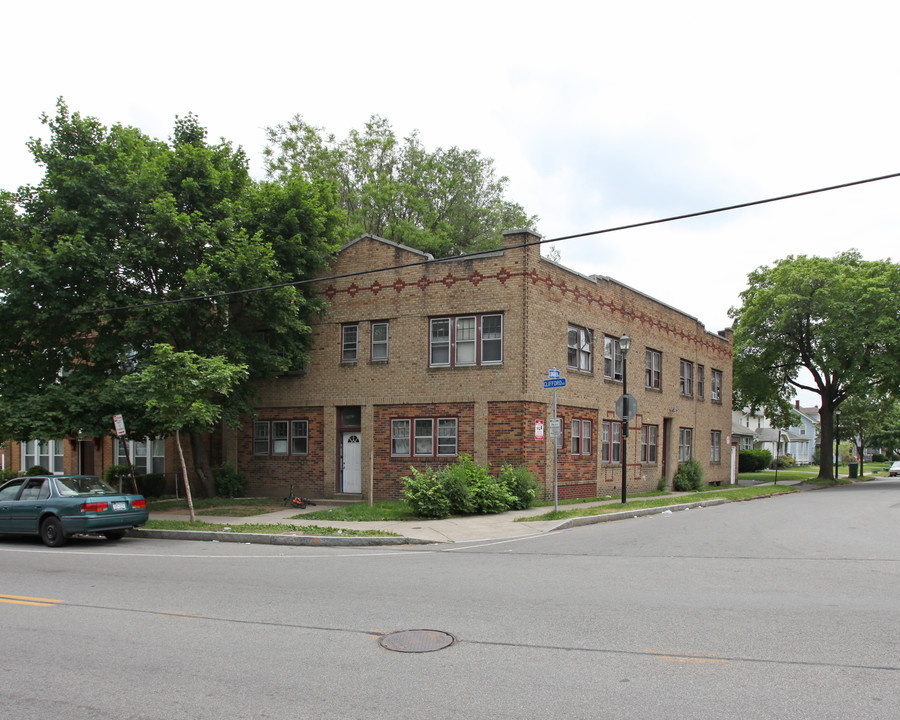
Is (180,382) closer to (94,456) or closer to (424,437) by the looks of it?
(424,437)

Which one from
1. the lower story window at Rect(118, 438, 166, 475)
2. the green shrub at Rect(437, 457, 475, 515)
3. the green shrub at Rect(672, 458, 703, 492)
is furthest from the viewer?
the green shrub at Rect(672, 458, 703, 492)

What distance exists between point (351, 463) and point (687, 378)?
633 inches

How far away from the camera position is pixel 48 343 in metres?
20.7

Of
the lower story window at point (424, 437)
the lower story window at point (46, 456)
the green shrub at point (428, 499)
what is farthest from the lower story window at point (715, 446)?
the lower story window at point (46, 456)

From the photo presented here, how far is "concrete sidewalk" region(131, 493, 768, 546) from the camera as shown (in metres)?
14.9

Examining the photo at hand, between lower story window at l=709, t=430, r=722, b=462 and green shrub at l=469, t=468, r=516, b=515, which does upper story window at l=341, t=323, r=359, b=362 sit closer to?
green shrub at l=469, t=468, r=516, b=515

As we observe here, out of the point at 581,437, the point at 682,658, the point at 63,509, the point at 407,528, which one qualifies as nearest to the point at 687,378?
the point at 581,437

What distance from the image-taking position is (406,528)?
16250 mm

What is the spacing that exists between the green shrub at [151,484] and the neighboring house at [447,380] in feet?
12.9

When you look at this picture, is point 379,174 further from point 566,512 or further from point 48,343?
point 566,512

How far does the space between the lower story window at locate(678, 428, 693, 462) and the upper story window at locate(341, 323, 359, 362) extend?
1497 centimetres

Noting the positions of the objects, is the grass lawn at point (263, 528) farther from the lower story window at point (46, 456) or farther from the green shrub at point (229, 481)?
the lower story window at point (46, 456)

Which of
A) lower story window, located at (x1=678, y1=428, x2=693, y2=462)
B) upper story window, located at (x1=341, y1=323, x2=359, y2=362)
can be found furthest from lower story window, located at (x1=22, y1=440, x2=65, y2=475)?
lower story window, located at (x1=678, y1=428, x2=693, y2=462)

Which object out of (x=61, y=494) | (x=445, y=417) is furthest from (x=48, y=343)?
(x=445, y=417)
